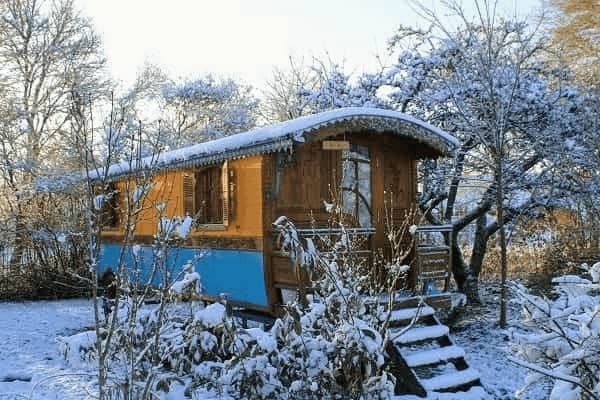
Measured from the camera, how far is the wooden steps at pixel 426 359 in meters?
6.48

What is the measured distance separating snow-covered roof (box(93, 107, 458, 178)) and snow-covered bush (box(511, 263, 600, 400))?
14.8 feet

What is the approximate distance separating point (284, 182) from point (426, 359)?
310 cm

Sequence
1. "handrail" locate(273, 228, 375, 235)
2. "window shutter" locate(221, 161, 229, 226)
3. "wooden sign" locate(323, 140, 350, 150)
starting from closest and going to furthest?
"handrail" locate(273, 228, 375, 235), "wooden sign" locate(323, 140, 350, 150), "window shutter" locate(221, 161, 229, 226)

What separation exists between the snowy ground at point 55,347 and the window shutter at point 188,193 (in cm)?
299

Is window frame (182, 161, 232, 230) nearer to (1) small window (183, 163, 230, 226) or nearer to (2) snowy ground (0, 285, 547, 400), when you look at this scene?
(1) small window (183, 163, 230, 226)

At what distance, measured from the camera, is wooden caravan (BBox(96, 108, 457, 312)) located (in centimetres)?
791

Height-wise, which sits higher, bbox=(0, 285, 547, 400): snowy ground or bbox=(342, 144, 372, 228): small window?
bbox=(342, 144, 372, 228): small window

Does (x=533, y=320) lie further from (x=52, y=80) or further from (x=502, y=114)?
(x=52, y=80)

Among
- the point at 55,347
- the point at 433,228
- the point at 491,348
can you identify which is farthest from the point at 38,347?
the point at 491,348

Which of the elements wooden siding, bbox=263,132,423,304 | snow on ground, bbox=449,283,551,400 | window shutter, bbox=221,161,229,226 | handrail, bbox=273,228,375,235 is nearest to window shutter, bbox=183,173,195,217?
window shutter, bbox=221,161,229,226

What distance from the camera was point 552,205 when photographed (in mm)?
11812

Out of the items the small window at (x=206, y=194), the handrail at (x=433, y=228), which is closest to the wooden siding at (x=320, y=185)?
the handrail at (x=433, y=228)

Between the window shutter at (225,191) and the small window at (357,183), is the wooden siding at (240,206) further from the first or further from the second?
the small window at (357,183)

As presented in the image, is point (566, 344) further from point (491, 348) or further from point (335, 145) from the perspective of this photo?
point (491, 348)
